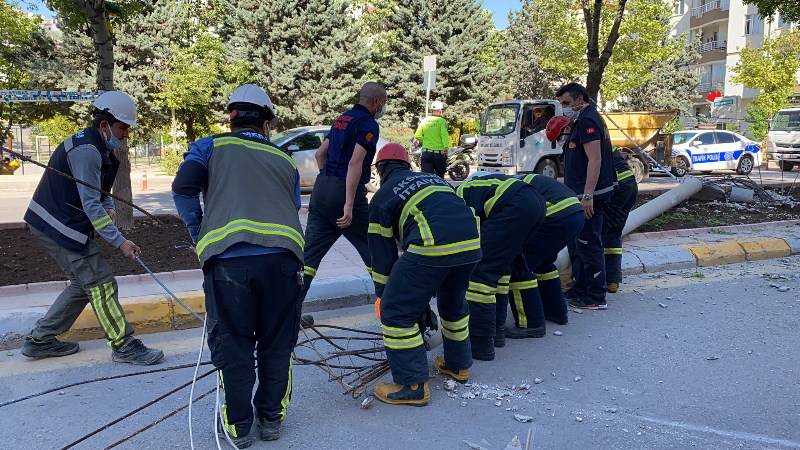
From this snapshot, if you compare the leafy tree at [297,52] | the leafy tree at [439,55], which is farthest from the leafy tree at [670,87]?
the leafy tree at [297,52]

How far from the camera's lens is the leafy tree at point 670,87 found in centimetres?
4203

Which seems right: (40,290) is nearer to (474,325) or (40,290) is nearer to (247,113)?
(247,113)

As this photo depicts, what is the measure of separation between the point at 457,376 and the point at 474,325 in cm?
48

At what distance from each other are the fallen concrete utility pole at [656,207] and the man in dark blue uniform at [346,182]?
2.71m

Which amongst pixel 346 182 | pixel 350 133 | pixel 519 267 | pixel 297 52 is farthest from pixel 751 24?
pixel 346 182

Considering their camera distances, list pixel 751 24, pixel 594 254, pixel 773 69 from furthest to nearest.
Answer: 1. pixel 751 24
2. pixel 773 69
3. pixel 594 254

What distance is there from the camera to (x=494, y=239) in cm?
431

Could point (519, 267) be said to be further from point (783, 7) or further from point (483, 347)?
point (783, 7)

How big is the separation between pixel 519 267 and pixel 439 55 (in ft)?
82.8

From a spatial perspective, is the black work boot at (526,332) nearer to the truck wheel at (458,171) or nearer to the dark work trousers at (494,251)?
the dark work trousers at (494,251)

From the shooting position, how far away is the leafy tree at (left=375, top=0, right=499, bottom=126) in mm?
28562

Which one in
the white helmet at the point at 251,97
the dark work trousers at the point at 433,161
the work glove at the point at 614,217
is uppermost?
the white helmet at the point at 251,97

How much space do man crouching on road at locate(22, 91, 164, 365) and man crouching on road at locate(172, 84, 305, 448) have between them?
128cm

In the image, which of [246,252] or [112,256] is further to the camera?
[112,256]
